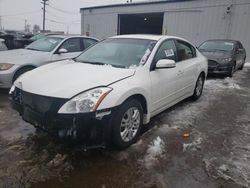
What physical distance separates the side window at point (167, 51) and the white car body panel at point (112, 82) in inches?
3.6

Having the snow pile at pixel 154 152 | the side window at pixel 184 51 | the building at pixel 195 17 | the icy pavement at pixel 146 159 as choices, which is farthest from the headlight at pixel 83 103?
the building at pixel 195 17

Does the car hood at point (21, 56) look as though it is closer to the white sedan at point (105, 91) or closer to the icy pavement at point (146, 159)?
the icy pavement at point (146, 159)

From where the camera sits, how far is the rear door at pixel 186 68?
14.8 feet

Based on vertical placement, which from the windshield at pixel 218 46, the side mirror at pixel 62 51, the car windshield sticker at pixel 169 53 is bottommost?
the side mirror at pixel 62 51

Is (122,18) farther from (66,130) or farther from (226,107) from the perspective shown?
(66,130)

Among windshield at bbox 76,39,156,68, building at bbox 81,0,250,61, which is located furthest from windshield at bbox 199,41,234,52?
windshield at bbox 76,39,156,68

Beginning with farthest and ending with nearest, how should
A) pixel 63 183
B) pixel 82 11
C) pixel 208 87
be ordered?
1. pixel 82 11
2. pixel 208 87
3. pixel 63 183

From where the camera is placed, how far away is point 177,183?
2.57 metres

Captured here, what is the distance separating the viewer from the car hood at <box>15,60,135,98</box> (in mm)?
2736

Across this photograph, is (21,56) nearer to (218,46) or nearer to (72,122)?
(72,122)

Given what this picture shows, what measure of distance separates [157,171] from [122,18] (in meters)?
21.1

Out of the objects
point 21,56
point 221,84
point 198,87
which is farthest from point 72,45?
point 221,84

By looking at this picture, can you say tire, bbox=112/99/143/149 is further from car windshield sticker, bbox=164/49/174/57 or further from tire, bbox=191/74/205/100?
tire, bbox=191/74/205/100

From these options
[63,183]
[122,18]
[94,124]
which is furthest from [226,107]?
[122,18]
